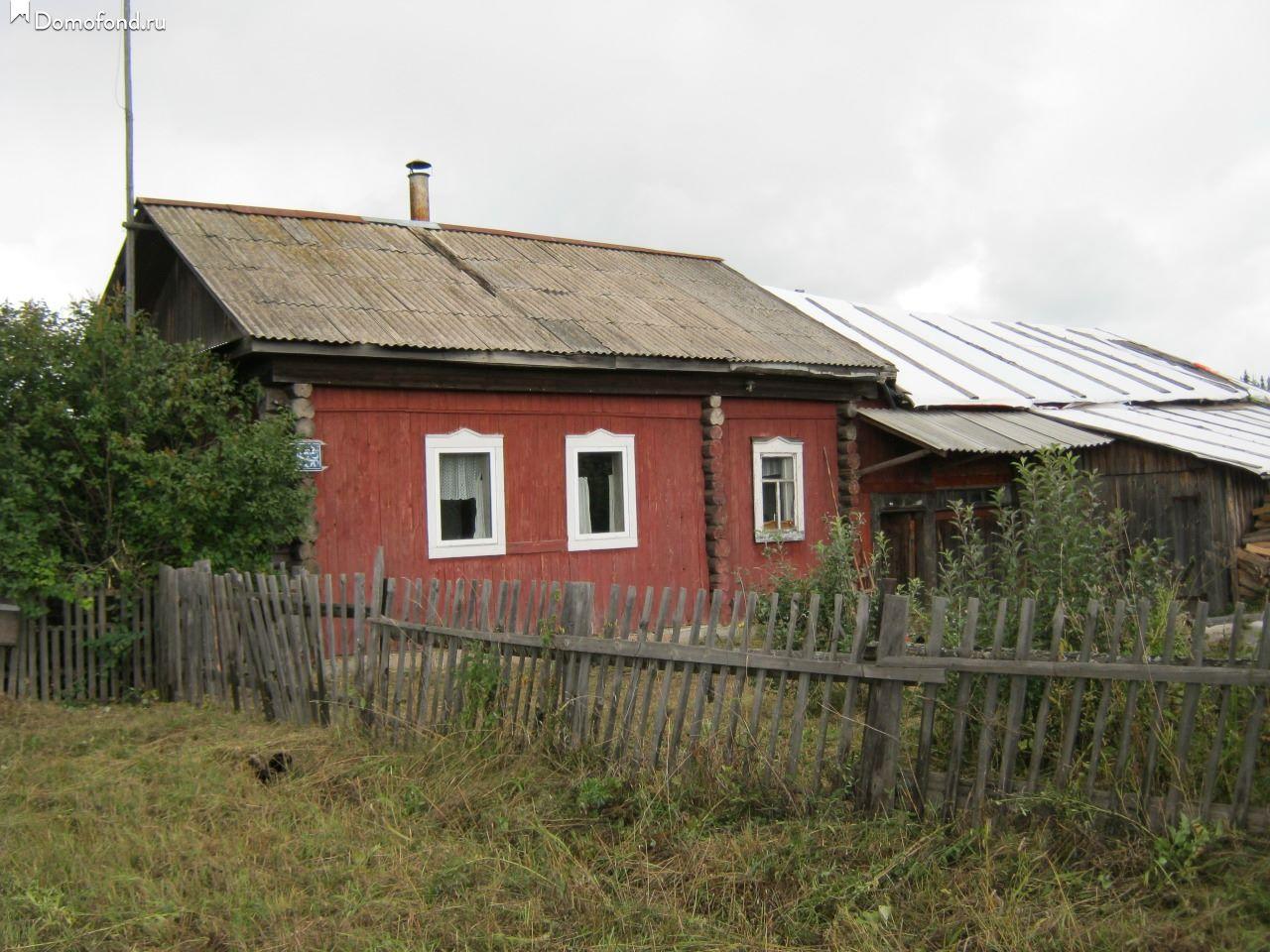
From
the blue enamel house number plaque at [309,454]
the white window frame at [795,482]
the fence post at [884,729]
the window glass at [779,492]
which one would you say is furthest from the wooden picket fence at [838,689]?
the window glass at [779,492]

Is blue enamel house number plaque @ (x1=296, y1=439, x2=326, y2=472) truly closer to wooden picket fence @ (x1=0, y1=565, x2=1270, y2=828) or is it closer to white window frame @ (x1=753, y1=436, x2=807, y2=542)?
wooden picket fence @ (x1=0, y1=565, x2=1270, y2=828)

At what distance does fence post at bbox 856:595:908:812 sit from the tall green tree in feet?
19.3

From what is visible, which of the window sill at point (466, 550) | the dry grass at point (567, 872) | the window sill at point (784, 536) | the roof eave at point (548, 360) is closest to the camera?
the dry grass at point (567, 872)

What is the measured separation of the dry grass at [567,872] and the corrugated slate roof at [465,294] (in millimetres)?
5407

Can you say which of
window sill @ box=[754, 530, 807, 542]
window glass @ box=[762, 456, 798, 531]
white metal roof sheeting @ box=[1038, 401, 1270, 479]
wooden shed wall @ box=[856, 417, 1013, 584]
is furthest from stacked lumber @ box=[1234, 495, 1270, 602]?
window glass @ box=[762, 456, 798, 531]

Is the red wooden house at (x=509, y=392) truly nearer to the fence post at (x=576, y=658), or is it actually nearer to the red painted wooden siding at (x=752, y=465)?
the red painted wooden siding at (x=752, y=465)

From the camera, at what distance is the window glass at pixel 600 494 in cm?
1188

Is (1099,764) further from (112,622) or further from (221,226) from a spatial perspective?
(221,226)

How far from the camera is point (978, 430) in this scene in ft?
46.9

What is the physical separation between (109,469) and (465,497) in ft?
11.0

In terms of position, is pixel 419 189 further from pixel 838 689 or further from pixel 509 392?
pixel 838 689

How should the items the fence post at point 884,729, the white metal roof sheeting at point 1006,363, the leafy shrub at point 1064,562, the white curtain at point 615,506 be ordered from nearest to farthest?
the fence post at point 884,729, the leafy shrub at point 1064,562, the white curtain at point 615,506, the white metal roof sheeting at point 1006,363

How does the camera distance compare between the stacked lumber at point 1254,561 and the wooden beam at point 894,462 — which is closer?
the stacked lumber at point 1254,561

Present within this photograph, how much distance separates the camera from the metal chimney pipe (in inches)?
595
